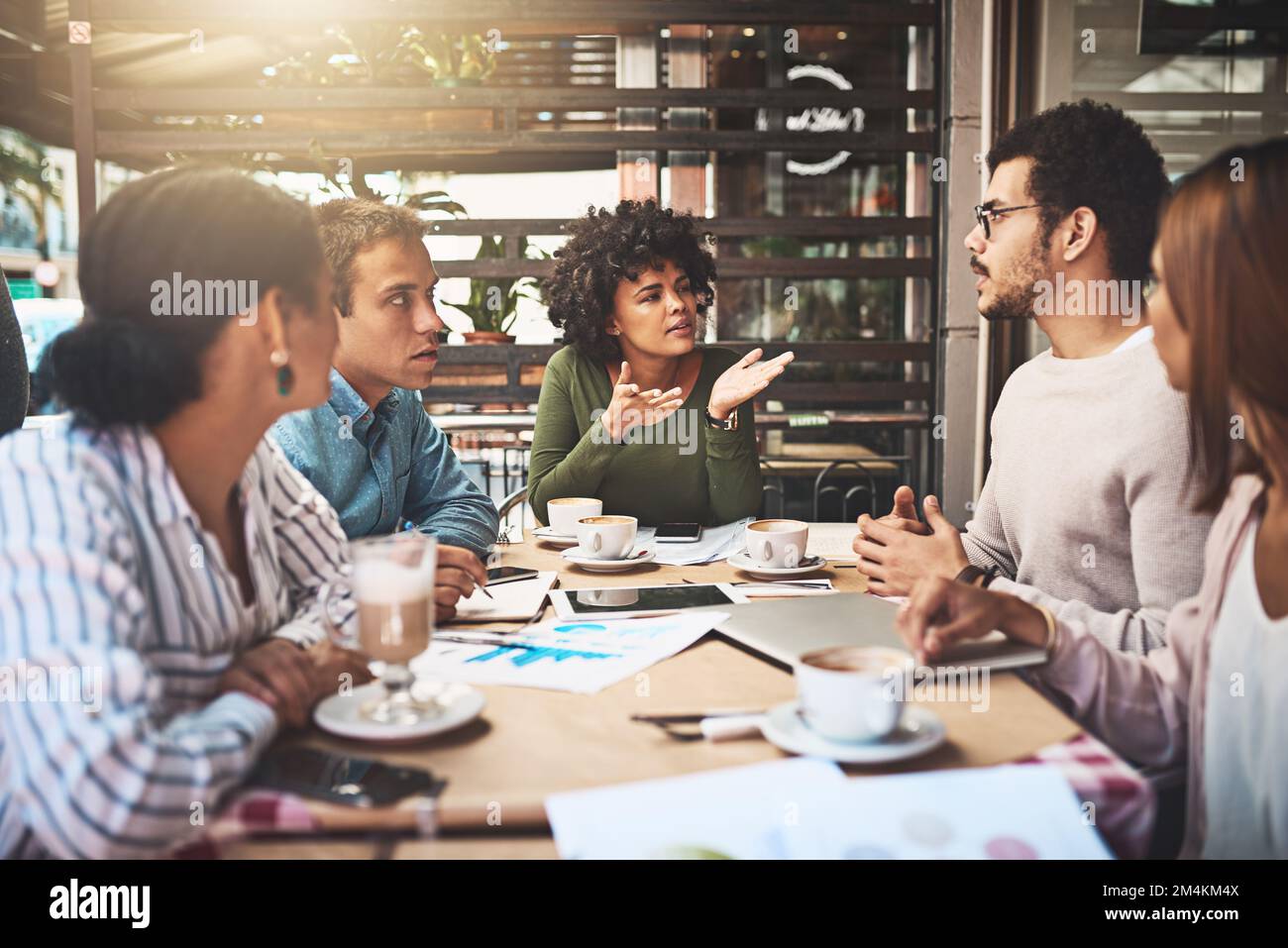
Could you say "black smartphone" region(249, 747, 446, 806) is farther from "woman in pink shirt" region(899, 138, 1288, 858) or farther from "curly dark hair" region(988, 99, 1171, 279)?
"curly dark hair" region(988, 99, 1171, 279)

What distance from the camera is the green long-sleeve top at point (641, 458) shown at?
8.36ft

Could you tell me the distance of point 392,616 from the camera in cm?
103

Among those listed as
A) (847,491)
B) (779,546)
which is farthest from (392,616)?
(847,491)

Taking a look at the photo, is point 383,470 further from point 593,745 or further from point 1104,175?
point 1104,175

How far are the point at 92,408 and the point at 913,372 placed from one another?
150 inches

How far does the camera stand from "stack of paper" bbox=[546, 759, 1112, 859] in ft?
2.68

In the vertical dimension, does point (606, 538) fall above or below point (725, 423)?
below

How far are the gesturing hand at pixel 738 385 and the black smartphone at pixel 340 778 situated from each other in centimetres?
161

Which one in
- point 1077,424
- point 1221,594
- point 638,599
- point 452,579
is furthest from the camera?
point 1077,424

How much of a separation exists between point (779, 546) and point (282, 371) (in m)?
0.96

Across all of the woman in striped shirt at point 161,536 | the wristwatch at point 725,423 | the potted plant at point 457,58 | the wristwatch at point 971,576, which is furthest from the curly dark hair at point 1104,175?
the potted plant at point 457,58

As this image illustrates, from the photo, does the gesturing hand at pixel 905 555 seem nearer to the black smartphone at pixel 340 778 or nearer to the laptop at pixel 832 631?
the laptop at pixel 832 631

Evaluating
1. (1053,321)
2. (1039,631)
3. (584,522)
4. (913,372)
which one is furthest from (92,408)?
(913,372)
